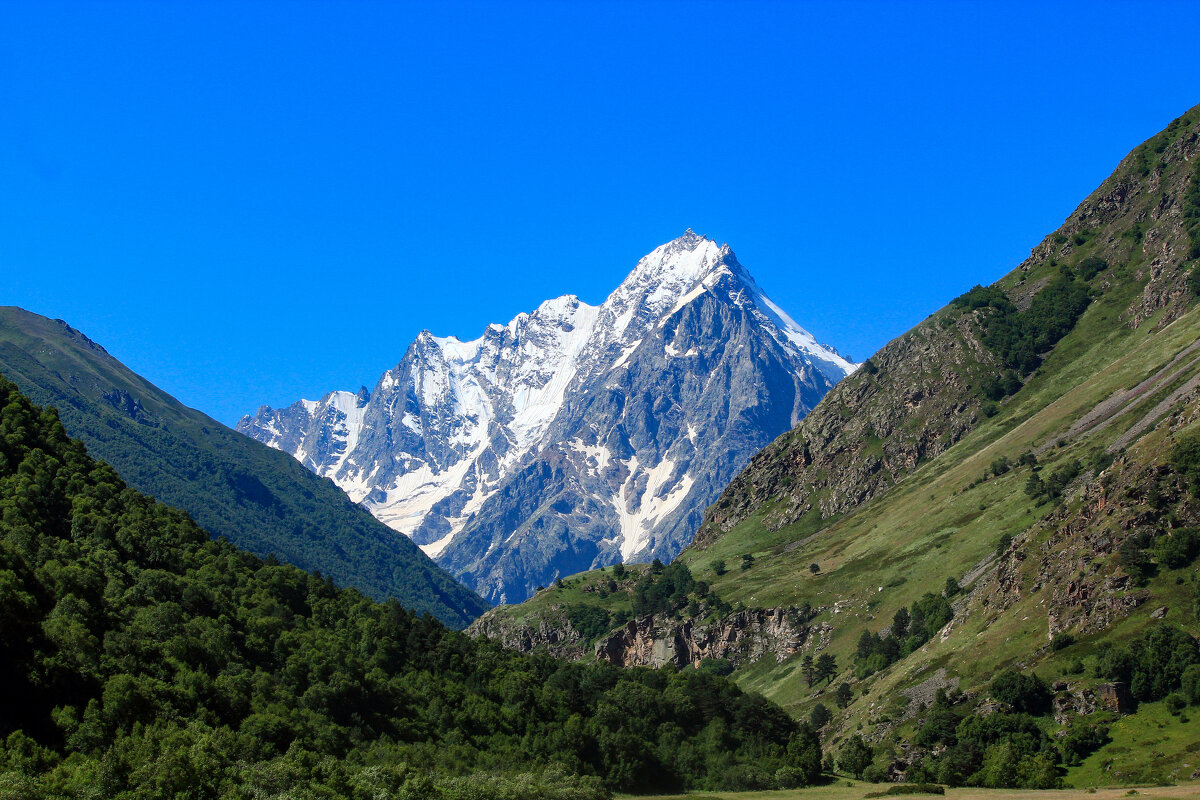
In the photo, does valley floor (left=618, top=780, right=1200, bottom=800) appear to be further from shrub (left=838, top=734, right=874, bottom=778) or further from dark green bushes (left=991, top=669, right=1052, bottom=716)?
dark green bushes (left=991, top=669, right=1052, bottom=716)

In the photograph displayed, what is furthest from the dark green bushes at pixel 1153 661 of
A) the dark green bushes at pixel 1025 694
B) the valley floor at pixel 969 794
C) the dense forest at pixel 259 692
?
the dense forest at pixel 259 692

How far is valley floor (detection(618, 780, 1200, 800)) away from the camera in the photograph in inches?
4131

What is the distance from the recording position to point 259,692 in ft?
413

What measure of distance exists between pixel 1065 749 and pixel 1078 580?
39.2 metres

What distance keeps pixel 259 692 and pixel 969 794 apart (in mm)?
84214

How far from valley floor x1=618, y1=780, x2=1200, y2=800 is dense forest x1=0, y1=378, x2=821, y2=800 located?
6.85m

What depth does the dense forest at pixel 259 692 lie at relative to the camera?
→ 9375 centimetres

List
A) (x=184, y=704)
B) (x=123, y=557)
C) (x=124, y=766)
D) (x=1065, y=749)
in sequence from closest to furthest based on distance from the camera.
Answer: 1. (x=124, y=766)
2. (x=184, y=704)
3. (x=1065, y=749)
4. (x=123, y=557)

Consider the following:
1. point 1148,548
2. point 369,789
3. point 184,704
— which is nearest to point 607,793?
point 369,789

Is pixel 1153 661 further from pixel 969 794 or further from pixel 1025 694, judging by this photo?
pixel 969 794

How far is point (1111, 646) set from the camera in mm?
155250

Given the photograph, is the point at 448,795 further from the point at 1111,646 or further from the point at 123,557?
the point at 1111,646

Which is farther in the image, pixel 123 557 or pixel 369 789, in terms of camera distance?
pixel 123 557

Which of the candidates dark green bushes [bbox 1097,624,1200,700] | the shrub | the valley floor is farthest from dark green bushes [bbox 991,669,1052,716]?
the valley floor
